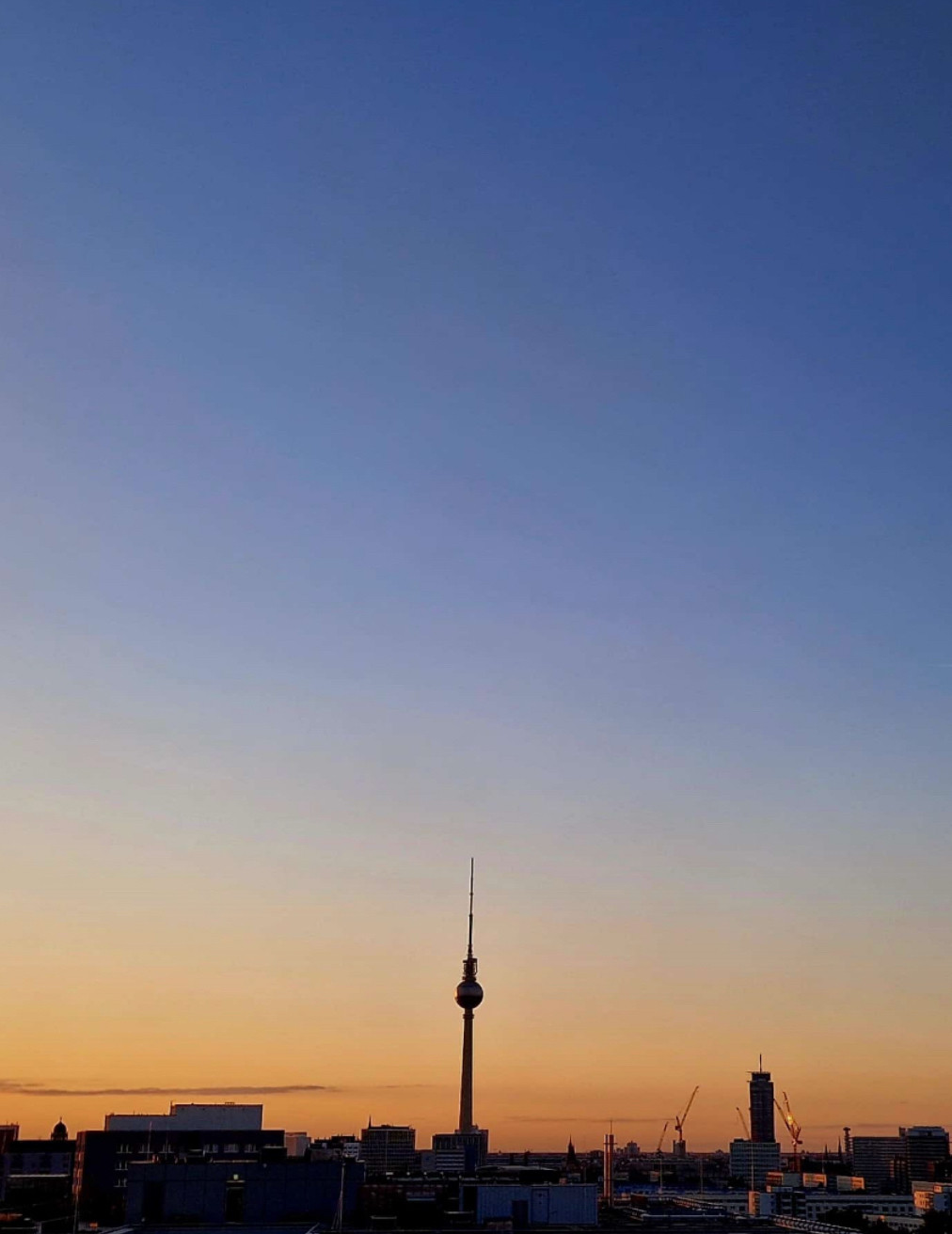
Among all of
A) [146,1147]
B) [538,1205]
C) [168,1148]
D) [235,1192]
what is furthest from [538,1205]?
[146,1147]

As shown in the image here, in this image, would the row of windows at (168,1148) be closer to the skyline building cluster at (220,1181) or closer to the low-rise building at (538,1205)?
the skyline building cluster at (220,1181)

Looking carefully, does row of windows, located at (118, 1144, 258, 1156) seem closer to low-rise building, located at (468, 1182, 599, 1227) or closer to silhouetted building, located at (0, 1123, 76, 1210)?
silhouetted building, located at (0, 1123, 76, 1210)

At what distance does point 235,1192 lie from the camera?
13100 centimetres

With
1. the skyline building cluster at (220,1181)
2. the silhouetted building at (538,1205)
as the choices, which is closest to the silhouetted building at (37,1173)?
the skyline building cluster at (220,1181)

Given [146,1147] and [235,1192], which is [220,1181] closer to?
[235,1192]

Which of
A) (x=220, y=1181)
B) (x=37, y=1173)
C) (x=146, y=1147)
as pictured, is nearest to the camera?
(x=220, y=1181)

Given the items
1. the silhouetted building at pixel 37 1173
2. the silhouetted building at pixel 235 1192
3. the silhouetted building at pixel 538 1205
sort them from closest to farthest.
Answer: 1. the silhouetted building at pixel 235 1192
2. the silhouetted building at pixel 538 1205
3. the silhouetted building at pixel 37 1173

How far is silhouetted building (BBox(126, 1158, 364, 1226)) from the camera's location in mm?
126125

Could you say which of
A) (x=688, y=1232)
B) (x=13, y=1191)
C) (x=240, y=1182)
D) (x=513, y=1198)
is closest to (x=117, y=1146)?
(x=13, y=1191)

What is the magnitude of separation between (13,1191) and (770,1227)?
80.2 m

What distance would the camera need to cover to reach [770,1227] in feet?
414

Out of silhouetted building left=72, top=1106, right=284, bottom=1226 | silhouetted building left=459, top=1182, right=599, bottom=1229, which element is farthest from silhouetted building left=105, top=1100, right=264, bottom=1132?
silhouetted building left=459, top=1182, right=599, bottom=1229

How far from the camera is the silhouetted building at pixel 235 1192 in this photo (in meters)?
126

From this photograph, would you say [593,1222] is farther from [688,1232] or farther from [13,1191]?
[13,1191]
